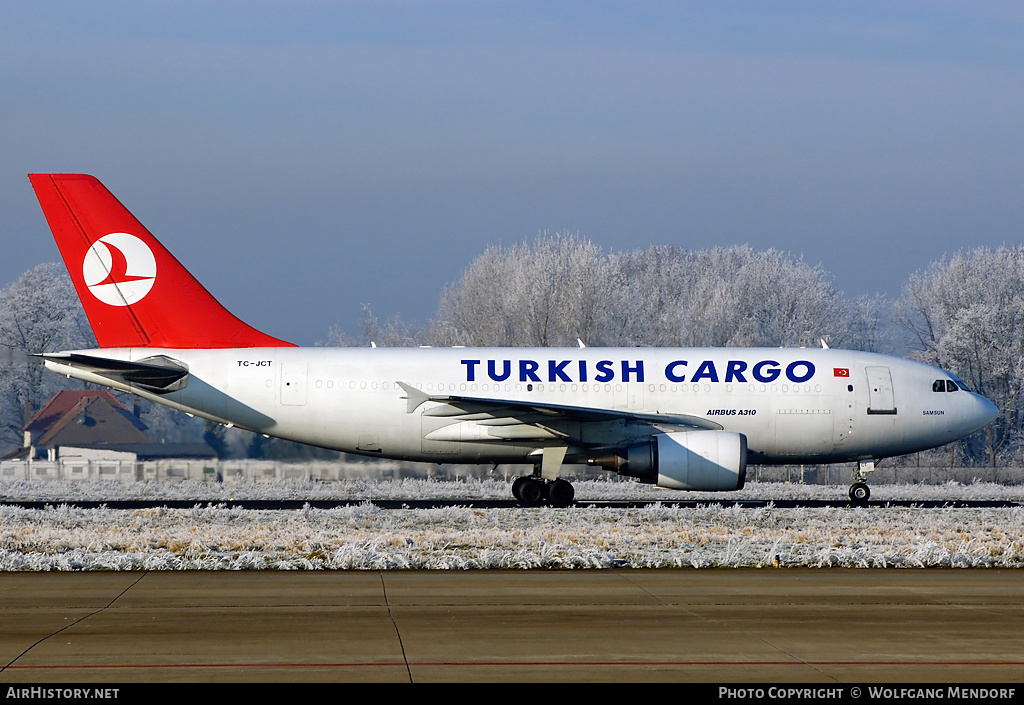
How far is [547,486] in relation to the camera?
27266 millimetres

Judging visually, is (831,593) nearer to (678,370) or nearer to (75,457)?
(678,370)

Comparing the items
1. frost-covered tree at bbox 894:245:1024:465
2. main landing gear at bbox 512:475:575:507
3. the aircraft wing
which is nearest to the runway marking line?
the aircraft wing

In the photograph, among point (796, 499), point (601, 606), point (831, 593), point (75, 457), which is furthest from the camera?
point (75, 457)

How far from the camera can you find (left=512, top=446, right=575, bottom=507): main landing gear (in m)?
26.8

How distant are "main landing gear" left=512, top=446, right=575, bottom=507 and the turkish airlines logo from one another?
32.6 feet

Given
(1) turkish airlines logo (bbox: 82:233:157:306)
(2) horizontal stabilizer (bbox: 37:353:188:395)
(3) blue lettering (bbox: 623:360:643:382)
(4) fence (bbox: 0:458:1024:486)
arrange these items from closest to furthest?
1. (2) horizontal stabilizer (bbox: 37:353:188:395)
2. (3) blue lettering (bbox: 623:360:643:382)
3. (1) turkish airlines logo (bbox: 82:233:157:306)
4. (4) fence (bbox: 0:458:1024:486)

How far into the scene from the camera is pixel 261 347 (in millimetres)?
27859

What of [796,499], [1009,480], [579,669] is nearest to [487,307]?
[1009,480]

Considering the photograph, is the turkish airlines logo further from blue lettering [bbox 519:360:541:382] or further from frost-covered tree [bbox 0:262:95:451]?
frost-covered tree [bbox 0:262:95:451]

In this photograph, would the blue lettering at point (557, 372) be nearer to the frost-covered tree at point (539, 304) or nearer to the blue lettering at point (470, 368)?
the blue lettering at point (470, 368)

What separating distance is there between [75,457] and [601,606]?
3536cm

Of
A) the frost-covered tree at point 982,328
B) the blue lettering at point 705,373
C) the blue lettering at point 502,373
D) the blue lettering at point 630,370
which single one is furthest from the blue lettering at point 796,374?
the frost-covered tree at point 982,328

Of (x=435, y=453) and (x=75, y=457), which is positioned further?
(x=75, y=457)

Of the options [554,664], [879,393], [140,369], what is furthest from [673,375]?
[554,664]
